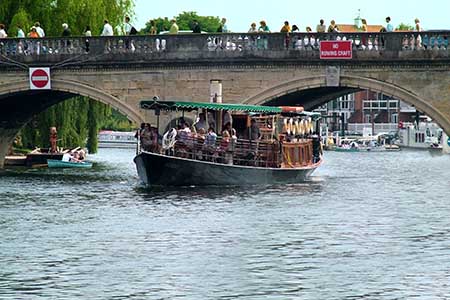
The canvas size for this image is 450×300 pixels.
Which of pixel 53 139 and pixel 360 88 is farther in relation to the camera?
pixel 53 139

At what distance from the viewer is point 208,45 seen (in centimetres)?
4638

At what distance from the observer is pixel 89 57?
47438 millimetres

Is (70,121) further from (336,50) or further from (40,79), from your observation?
(336,50)

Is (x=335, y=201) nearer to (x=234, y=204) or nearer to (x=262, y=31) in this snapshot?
(x=234, y=204)

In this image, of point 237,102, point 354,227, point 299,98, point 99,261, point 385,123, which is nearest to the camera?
point 99,261

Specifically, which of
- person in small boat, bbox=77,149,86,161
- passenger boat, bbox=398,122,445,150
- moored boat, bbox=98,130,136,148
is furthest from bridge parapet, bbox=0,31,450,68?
passenger boat, bbox=398,122,445,150

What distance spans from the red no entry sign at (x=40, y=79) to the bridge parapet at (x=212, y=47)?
29 centimetres

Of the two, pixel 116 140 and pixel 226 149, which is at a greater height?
pixel 226 149

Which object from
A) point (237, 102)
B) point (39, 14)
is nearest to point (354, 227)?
point (237, 102)

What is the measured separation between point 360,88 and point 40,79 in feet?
31.5

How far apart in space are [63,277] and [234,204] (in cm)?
1119

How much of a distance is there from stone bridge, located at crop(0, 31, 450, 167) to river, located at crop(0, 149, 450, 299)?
3.52m

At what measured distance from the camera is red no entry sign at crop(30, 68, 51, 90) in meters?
47.6

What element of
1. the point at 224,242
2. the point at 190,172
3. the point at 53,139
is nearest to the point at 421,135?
the point at 53,139
